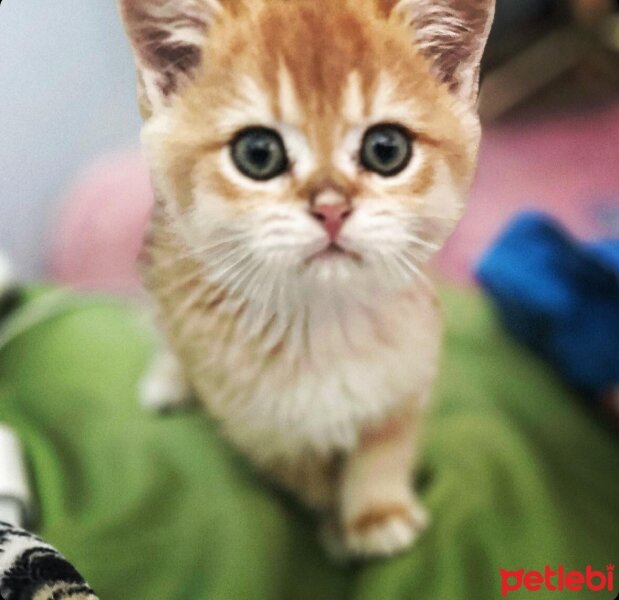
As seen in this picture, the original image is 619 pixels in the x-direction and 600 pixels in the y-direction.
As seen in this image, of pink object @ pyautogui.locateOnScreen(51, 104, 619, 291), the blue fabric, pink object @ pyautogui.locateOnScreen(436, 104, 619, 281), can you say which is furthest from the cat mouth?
pink object @ pyautogui.locateOnScreen(436, 104, 619, 281)

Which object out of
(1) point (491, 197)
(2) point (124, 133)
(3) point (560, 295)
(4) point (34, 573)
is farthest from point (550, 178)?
(4) point (34, 573)

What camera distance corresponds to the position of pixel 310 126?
40 cm

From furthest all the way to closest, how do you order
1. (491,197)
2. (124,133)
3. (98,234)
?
(491,197), (98,234), (124,133)

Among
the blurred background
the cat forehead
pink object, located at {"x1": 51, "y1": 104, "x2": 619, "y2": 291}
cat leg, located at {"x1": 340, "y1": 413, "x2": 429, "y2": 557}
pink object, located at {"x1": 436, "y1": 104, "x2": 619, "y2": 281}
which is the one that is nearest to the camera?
the cat forehead

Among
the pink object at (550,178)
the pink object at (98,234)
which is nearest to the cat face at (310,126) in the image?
the pink object at (98,234)

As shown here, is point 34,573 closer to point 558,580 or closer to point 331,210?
point 331,210

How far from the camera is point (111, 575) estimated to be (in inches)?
21.2

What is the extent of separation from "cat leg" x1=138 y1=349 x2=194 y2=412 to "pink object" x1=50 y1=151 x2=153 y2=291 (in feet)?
0.31

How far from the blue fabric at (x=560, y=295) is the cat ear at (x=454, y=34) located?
0.51 m

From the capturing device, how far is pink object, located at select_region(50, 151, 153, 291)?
748 mm

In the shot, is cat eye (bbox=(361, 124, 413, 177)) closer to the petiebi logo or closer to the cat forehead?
the cat forehead

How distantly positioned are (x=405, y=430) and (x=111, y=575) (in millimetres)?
278

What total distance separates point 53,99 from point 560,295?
62 centimetres

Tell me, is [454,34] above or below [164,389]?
above
